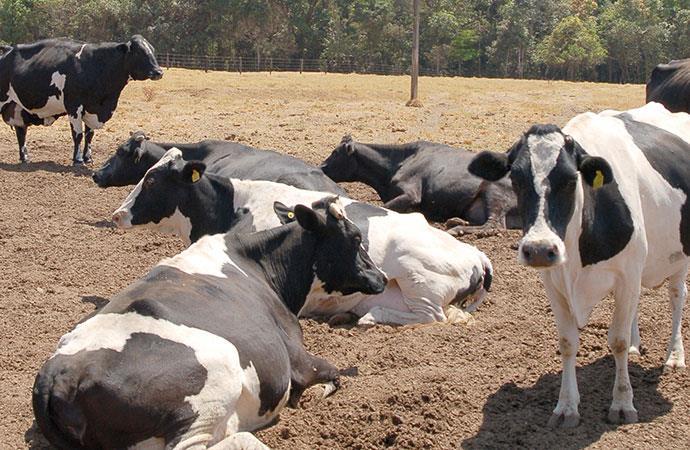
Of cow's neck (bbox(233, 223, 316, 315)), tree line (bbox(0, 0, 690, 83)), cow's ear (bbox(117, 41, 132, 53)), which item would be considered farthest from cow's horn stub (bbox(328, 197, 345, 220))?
tree line (bbox(0, 0, 690, 83))

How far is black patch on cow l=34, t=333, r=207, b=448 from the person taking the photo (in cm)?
497

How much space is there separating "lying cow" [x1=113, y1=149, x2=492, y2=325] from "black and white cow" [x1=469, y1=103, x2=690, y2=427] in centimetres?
221

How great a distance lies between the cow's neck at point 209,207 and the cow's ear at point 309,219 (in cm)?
230

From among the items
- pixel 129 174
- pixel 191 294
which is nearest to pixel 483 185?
pixel 129 174

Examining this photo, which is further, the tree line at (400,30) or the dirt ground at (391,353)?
the tree line at (400,30)

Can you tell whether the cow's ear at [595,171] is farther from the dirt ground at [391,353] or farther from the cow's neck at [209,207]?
the cow's neck at [209,207]

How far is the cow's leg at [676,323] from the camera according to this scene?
7.24 m

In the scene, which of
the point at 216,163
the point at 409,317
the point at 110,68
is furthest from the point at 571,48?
the point at 409,317

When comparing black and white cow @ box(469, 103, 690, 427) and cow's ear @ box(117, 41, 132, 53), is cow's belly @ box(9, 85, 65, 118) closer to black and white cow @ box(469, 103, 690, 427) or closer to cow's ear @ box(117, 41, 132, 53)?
cow's ear @ box(117, 41, 132, 53)

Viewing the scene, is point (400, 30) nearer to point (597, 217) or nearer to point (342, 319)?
point (342, 319)

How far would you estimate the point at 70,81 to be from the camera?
17531 mm

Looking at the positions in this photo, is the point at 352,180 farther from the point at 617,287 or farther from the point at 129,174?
the point at 617,287

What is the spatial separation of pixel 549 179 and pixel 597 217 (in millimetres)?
534

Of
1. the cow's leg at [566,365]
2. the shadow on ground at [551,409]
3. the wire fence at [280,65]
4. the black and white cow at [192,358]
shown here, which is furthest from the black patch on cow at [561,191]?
the wire fence at [280,65]
